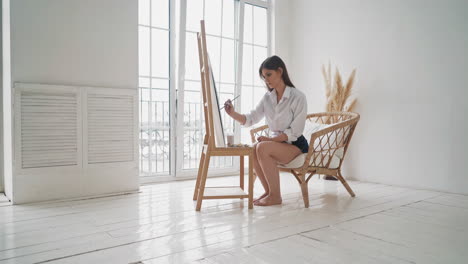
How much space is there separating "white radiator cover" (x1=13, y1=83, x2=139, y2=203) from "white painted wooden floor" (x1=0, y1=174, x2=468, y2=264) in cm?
17

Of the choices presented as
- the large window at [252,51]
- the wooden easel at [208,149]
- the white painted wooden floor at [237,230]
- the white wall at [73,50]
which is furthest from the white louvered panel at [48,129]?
the large window at [252,51]

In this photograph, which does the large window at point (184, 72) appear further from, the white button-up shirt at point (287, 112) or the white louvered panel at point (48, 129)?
the white button-up shirt at point (287, 112)

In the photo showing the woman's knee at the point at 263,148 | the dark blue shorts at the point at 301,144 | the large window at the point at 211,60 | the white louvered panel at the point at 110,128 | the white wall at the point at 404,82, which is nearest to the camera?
the woman's knee at the point at 263,148

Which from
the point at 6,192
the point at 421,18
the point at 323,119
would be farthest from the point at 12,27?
the point at 421,18

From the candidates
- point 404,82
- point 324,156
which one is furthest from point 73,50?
point 404,82

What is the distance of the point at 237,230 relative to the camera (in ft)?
6.43

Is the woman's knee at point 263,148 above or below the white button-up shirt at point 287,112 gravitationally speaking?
below

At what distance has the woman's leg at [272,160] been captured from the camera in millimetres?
2566

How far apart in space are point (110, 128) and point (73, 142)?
31 cm

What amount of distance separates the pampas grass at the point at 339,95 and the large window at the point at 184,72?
39.8 inches

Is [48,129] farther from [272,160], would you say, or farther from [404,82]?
[404,82]

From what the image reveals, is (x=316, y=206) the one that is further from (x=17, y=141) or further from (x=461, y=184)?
(x=17, y=141)

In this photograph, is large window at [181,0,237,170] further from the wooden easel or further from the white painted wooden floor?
the wooden easel

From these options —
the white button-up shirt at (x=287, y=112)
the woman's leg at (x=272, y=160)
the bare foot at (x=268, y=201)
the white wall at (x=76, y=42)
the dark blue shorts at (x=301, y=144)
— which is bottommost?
the bare foot at (x=268, y=201)
